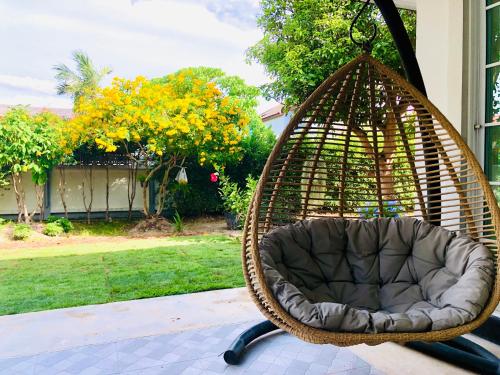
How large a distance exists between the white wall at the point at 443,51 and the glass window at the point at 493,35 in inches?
5.0

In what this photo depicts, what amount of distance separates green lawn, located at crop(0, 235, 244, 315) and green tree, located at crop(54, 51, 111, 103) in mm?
2362

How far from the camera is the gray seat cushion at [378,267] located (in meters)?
1.36

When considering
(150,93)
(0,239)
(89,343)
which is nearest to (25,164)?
(0,239)

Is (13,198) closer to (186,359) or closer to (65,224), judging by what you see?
(65,224)

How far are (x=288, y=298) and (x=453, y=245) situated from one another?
0.76 m

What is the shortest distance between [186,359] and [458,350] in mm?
1148

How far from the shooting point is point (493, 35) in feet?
6.89

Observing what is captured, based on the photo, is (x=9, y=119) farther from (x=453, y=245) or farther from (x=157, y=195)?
(x=453, y=245)

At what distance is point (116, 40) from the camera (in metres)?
5.92

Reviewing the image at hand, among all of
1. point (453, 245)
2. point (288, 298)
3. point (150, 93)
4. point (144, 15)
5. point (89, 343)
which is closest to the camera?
point (288, 298)

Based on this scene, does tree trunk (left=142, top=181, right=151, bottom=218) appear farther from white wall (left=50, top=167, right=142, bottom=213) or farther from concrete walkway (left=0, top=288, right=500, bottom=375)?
concrete walkway (left=0, top=288, right=500, bottom=375)

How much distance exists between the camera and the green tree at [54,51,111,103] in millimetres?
5684

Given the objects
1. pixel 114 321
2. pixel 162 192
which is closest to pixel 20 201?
pixel 162 192

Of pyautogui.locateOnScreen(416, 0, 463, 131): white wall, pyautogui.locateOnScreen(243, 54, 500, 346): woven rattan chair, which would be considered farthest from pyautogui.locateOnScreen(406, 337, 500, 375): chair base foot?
pyautogui.locateOnScreen(416, 0, 463, 131): white wall
